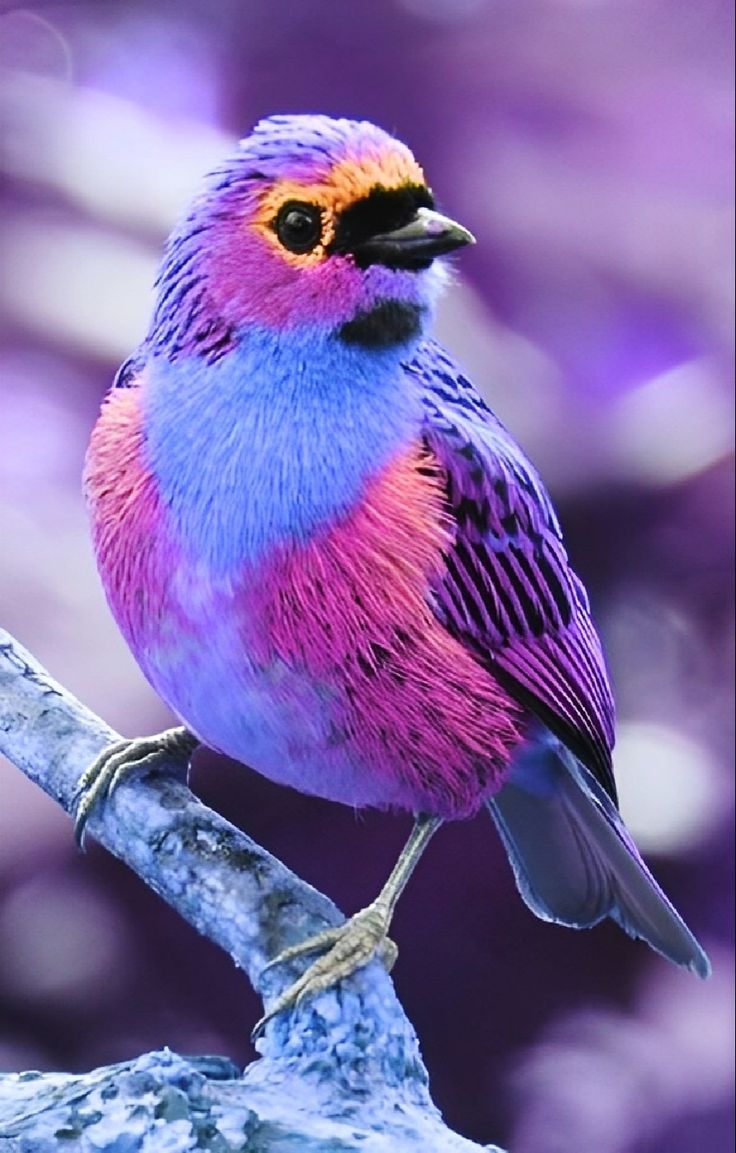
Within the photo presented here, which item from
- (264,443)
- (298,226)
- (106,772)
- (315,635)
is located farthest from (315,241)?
(106,772)

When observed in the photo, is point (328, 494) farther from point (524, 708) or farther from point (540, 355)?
point (540, 355)

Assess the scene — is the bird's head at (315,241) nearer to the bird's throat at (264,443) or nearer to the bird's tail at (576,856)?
the bird's throat at (264,443)

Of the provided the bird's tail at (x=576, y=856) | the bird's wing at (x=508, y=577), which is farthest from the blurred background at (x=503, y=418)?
the bird's wing at (x=508, y=577)

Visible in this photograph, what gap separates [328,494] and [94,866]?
0.37 meters

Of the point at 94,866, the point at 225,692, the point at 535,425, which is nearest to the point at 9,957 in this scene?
the point at 94,866

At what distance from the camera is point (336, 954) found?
957 millimetres

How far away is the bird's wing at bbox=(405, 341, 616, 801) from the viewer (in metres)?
1.03

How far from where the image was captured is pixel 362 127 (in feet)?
3.10

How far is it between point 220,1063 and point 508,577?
36 centimetres

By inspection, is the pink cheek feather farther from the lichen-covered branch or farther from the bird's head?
the lichen-covered branch

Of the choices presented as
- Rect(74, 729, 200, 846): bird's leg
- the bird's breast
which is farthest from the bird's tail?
Rect(74, 729, 200, 846): bird's leg

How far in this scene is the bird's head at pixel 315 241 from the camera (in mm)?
915

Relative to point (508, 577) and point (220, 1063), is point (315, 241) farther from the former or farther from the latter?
point (220, 1063)

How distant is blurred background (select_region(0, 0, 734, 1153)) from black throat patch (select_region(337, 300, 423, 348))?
0.22 m
